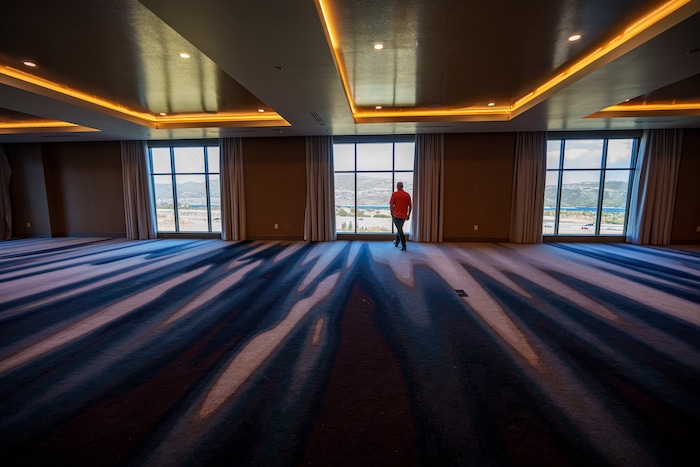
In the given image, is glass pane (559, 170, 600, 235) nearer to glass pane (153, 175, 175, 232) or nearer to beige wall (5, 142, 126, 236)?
glass pane (153, 175, 175, 232)

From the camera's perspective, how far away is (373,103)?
6355 mm

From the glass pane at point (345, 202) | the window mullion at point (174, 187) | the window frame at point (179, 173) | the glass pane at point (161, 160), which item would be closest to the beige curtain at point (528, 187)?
the glass pane at point (345, 202)

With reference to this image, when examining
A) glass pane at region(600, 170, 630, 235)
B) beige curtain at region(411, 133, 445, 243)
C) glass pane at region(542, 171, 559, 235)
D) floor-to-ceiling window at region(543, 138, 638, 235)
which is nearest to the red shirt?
beige curtain at region(411, 133, 445, 243)

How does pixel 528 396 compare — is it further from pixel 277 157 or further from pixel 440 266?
Answer: pixel 277 157

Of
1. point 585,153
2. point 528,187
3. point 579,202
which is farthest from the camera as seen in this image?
point 579,202

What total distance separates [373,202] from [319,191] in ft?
5.01

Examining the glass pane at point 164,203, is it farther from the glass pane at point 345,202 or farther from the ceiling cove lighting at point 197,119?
the glass pane at point 345,202

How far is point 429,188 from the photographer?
27.1 feet

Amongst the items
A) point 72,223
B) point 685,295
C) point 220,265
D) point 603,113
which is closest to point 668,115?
point 603,113

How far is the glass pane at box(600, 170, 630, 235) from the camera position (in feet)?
27.0

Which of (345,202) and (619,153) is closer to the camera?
(619,153)

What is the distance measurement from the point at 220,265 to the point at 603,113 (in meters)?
8.25

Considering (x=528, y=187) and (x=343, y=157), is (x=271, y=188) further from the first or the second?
(x=528, y=187)

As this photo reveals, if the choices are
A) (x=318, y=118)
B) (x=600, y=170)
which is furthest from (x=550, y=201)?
(x=318, y=118)
